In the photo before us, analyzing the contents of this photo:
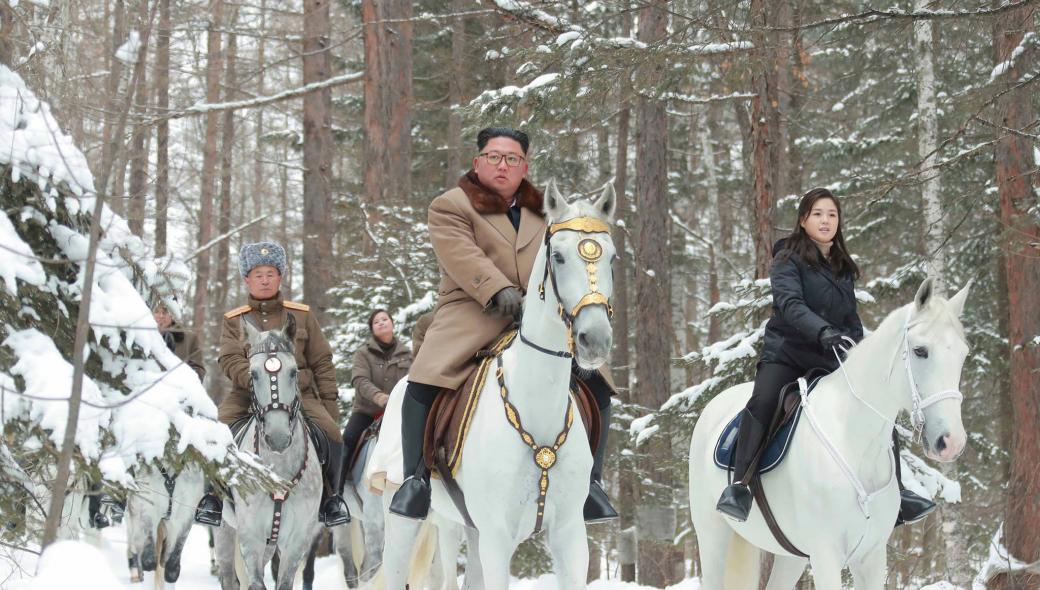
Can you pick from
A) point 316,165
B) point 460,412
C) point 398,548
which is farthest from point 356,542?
point 316,165

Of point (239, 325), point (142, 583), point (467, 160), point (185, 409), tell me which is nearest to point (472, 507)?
point (185, 409)

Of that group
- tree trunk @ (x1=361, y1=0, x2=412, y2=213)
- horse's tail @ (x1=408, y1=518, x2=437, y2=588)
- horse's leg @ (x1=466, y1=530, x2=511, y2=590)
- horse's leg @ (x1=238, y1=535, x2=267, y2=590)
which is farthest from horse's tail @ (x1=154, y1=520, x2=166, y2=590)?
tree trunk @ (x1=361, y1=0, x2=412, y2=213)

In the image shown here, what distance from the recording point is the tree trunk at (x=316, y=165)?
Answer: 19.0m

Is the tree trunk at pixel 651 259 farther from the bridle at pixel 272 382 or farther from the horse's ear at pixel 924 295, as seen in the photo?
the horse's ear at pixel 924 295

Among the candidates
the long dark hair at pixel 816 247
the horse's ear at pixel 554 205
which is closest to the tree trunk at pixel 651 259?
the long dark hair at pixel 816 247

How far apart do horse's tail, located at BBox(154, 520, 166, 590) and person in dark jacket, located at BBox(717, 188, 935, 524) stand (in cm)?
646

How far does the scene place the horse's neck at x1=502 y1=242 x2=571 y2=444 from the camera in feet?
17.5

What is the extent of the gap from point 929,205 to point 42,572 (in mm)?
11897

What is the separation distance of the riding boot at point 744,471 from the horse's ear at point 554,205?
7.47ft

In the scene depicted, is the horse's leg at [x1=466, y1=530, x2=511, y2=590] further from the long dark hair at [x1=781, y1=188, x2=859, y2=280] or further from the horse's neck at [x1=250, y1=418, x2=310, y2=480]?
the horse's neck at [x1=250, y1=418, x2=310, y2=480]

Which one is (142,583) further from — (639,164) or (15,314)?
(639,164)

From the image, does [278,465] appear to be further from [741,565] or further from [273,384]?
[741,565]

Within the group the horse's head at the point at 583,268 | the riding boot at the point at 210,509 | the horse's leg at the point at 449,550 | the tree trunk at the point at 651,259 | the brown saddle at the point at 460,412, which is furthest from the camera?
the tree trunk at the point at 651,259

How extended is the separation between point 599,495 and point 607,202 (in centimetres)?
187
